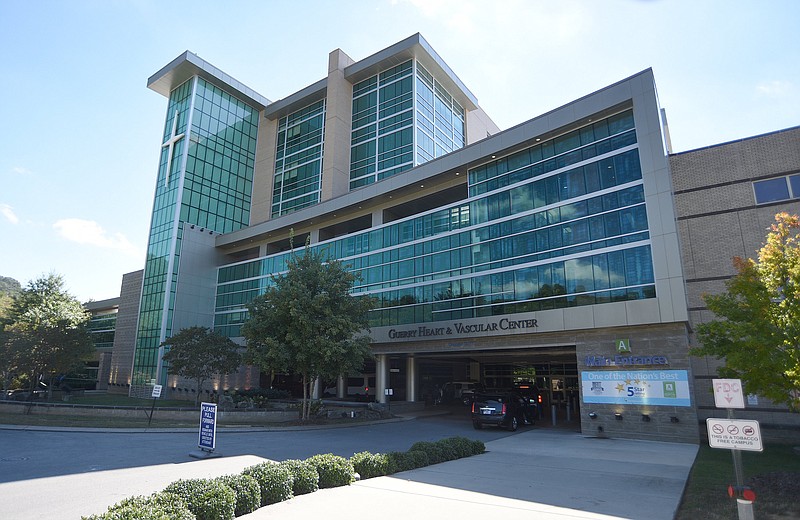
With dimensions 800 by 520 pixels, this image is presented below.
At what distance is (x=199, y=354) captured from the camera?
1362 inches

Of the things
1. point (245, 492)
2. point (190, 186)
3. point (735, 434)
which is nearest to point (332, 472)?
point (245, 492)

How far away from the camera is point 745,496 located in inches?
253

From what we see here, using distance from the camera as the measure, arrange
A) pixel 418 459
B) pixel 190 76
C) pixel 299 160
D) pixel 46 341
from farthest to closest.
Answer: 1. pixel 299 160
2. pixel 190 76
3. pixel 46 341
4. pixel 418 459

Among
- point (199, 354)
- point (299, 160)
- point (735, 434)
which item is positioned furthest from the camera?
point (299, 160)

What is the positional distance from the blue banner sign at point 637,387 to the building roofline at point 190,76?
4746cm

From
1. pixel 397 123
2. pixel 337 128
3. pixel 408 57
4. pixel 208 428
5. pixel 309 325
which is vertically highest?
pixel 408 57

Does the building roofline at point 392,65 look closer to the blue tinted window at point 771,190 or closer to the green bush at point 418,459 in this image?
the blue tinted window at point 771,190

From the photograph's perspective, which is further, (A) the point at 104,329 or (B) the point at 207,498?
(A) the point at 104,329

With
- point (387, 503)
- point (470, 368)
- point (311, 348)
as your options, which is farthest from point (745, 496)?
point (470, 368)

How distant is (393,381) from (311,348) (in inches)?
649

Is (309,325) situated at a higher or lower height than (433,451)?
higher

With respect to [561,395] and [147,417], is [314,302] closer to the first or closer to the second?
[147,417]

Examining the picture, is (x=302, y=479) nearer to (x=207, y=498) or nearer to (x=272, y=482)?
(x=272, y=482)

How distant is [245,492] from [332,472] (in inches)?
87.6
